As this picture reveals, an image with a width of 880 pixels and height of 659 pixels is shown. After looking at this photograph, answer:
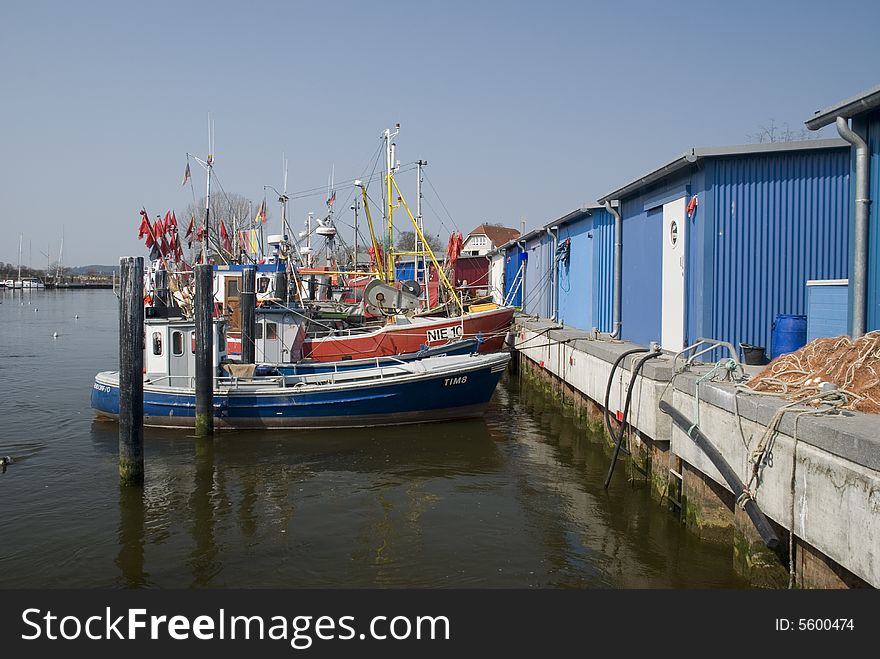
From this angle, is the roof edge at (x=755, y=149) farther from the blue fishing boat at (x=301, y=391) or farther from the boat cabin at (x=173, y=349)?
the boat cabin at (x=173, y=349)

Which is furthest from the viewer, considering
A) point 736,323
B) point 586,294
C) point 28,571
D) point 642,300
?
point 586,294

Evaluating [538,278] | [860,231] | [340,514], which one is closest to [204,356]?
[340,514]

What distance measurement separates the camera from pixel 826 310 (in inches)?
383

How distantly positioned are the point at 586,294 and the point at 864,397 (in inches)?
520

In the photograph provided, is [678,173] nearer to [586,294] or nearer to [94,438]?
[586,294]

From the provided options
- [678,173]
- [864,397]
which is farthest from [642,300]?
[864,397]

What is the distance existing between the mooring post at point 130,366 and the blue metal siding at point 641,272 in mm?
8835

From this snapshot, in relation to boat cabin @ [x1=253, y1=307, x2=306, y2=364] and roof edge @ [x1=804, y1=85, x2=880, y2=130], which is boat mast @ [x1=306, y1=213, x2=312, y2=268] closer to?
boat cabin @ [x1=253, y1=307, x2=306, y2=364]

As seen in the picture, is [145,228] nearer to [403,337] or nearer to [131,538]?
[403,337]

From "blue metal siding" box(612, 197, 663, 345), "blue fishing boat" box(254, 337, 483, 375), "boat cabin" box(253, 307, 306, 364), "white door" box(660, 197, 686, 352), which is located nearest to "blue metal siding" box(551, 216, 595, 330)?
"blue fishing boat" box(254, 337, 483, 375)

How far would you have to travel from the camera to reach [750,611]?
570 centimetres

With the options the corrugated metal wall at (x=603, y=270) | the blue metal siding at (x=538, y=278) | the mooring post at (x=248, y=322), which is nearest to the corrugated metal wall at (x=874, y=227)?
the corrugated metal wall at (x=603, y=270)

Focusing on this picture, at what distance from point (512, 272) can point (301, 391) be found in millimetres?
18938

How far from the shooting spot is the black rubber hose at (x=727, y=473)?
6379 millimetres
